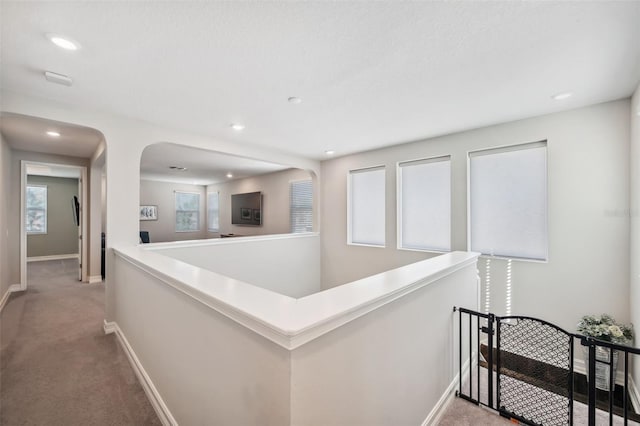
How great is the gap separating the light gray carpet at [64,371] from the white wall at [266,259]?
1140 millimetres

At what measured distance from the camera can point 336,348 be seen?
100 cm

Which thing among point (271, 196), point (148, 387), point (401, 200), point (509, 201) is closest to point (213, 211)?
point (271, 196)

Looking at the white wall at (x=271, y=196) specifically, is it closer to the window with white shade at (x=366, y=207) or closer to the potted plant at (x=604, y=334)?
the window with white shade at (x=366, y=207)

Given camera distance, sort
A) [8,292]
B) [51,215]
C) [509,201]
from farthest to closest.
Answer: [51,215] < [8,292] < [509,201]

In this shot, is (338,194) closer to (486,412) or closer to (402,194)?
(402,194)

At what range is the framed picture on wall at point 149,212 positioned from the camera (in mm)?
7965

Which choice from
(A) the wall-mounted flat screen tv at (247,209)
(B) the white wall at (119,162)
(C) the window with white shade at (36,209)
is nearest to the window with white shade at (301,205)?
(A) the wall-mounted flat screen tv at (247,209)

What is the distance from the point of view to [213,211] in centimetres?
903

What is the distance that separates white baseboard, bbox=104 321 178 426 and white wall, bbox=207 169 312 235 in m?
4.02

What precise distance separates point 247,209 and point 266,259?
359cm

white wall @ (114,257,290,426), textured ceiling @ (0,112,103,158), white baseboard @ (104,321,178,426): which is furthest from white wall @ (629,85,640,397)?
textured ceiling @ (0,112,103,158)

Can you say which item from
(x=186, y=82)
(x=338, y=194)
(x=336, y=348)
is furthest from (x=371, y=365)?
(x=338, y=194)

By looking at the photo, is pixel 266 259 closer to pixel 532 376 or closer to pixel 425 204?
pixel 425 204

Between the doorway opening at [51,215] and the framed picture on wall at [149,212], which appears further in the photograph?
the framed picture on wall at [149,212]
